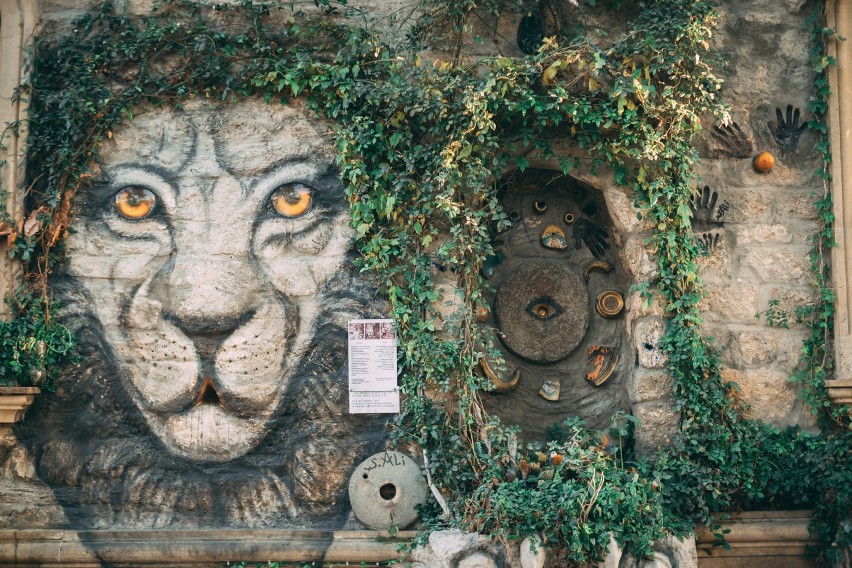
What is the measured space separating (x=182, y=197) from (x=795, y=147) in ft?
10.5

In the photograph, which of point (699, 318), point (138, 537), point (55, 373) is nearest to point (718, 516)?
point (699, 318)

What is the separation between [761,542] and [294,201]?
114 inches

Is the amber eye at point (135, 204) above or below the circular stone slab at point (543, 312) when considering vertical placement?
above

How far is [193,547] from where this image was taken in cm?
578

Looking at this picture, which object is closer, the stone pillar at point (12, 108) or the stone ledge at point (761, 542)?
the stone ledge at point (761, 542)

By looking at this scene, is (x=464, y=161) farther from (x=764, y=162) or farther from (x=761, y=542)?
(x=761, y=542)

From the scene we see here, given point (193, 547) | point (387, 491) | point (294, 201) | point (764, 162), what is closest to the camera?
point (193, 547)

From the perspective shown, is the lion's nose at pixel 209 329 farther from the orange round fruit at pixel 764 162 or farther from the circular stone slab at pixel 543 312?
the orange round fruit at pixel 764 162

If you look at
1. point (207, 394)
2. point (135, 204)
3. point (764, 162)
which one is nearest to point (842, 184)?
point (764, 162)

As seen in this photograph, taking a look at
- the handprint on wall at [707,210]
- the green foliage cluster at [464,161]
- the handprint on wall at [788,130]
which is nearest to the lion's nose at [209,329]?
the green foliage cluster at [464,161]

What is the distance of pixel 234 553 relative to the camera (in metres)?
5.77

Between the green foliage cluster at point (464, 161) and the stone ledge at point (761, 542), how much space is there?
9 cm

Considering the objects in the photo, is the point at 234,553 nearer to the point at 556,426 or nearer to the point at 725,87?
the point at 556,426

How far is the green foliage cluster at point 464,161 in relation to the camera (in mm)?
5832
